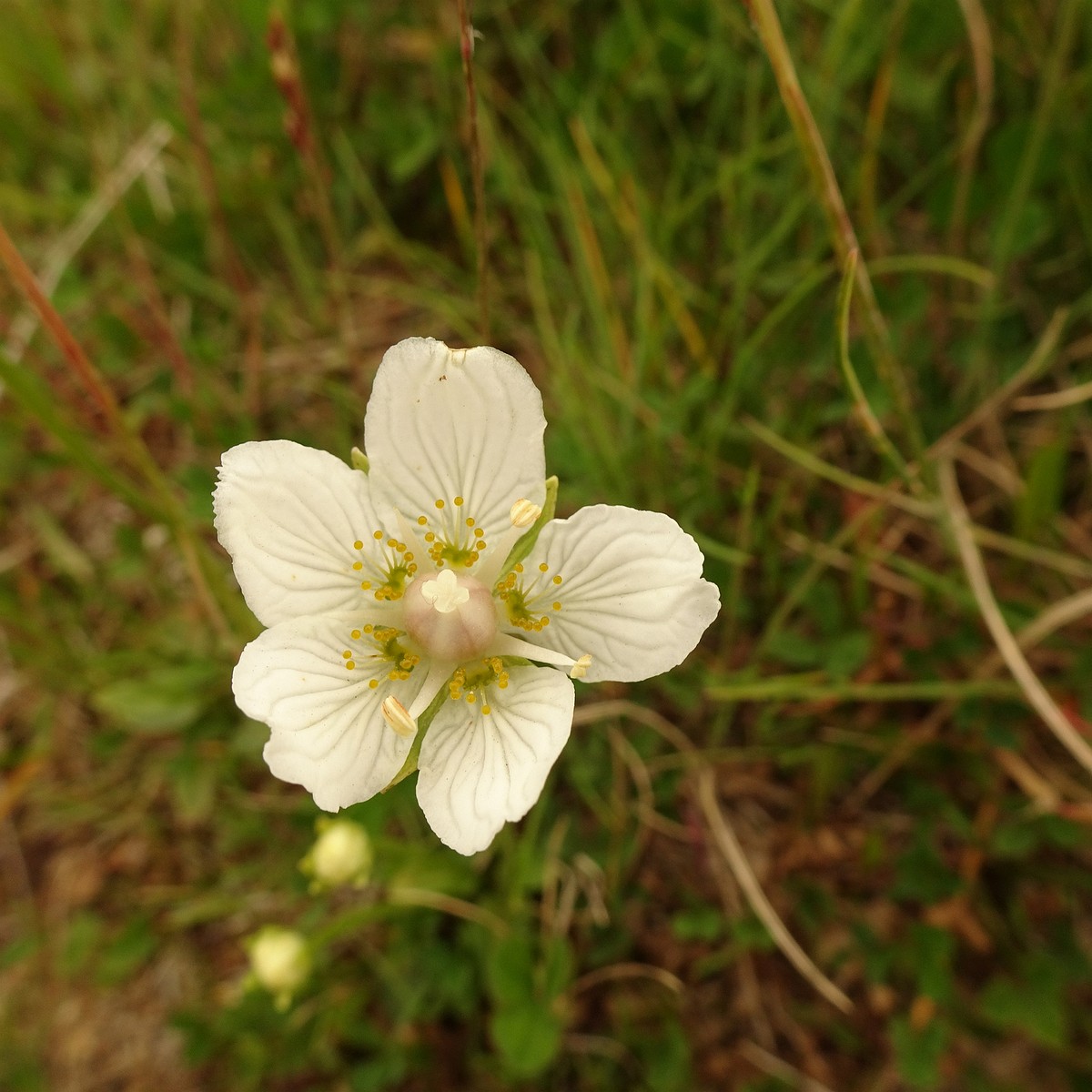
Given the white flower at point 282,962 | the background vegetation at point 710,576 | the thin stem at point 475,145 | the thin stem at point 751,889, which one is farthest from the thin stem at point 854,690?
the white flower at point 282,962

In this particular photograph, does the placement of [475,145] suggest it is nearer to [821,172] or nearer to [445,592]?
[821,172]

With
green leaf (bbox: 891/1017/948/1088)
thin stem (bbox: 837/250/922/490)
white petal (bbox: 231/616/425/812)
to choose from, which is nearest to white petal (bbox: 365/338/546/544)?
white petal (bbox: 231/616/425/812)

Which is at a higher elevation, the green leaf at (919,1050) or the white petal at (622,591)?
the white petal at (622,591)

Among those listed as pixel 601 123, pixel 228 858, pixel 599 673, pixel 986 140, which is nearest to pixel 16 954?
pixel 228 858

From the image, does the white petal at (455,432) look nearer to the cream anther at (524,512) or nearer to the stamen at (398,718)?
the cream anther at (524,512)

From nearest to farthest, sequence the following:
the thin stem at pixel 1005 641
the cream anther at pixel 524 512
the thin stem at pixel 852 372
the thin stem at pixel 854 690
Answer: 1. the cream anther at pixel 524 512
2. the thin stem at pixel 852 372
3. the thin stem at pixel 1005 641
4. the thin stem at pixel 854 690

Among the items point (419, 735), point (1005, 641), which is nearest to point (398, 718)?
point (419, 735)

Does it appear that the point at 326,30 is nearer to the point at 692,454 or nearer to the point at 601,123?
the point at 601,123
